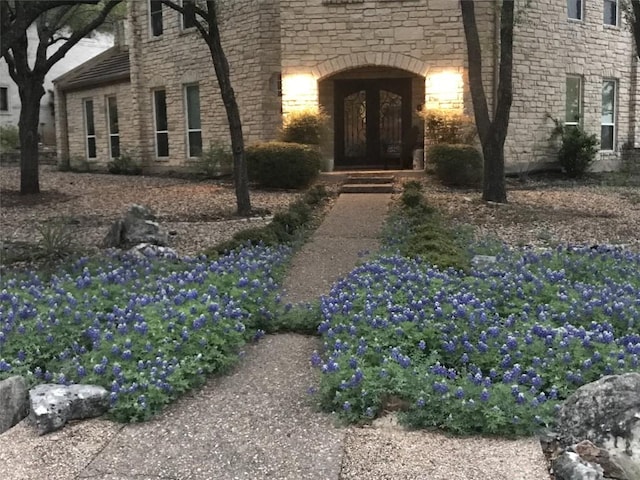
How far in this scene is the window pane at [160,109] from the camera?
19250 millimetres

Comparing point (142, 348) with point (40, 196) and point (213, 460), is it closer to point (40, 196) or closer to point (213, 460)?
point (213, 460)

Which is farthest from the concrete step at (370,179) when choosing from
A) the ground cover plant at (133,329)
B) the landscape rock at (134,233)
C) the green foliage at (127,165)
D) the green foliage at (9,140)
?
the green foliage at (9,140)

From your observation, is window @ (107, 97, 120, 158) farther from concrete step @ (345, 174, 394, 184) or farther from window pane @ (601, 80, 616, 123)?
window pane @ (601, 80, 616, 123)

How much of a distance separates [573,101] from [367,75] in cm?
548

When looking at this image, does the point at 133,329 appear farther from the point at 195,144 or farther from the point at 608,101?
the point at 608,101

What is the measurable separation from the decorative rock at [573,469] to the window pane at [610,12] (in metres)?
17.7

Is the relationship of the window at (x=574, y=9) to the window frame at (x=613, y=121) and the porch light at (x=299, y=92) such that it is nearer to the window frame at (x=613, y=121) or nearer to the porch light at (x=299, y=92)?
the window frame at (x=613, y=121)

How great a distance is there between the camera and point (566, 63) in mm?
16719

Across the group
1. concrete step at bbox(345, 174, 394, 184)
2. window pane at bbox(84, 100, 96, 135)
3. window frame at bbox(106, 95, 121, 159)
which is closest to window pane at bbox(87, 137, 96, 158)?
window pane at bbox(84, 100, 96, 135)

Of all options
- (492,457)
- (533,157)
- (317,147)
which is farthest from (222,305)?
(533,157)

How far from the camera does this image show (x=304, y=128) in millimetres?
14539

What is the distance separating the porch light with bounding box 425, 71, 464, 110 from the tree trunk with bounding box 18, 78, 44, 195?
323 inches

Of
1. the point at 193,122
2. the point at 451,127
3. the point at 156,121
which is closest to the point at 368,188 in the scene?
the point at 451,127

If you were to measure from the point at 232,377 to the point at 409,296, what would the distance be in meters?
1.49
